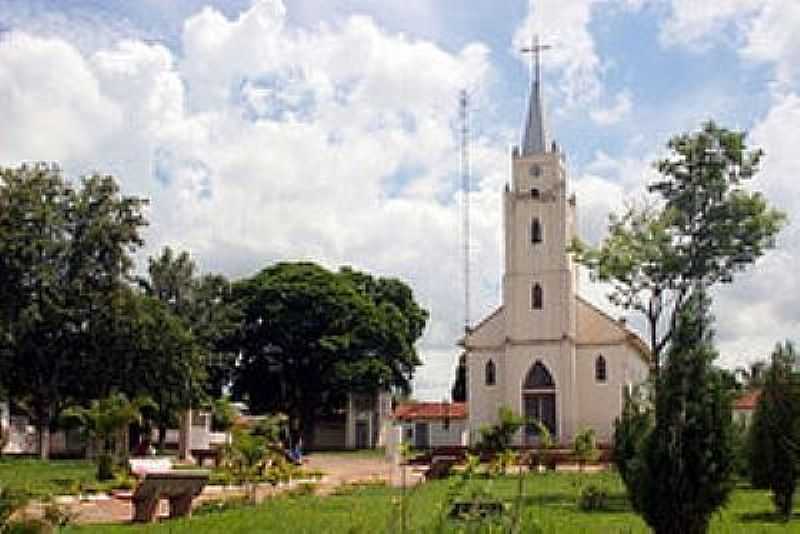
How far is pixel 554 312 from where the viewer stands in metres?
54.8

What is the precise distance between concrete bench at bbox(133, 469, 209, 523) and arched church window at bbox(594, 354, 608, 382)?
3814 centimetres

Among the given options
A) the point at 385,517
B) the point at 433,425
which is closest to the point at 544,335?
the point at 433,425

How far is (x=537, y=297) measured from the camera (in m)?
55.2

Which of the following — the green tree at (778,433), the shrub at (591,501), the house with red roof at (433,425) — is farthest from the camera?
the house with red roof at (433,425)

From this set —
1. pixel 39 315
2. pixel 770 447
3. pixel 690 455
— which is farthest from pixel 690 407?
pixel 39 315

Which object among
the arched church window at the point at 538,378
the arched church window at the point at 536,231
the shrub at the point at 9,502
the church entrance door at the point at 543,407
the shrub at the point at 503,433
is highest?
the arched church window at the point at 536,231

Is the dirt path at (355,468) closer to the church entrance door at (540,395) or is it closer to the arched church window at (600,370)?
the church entrance door at (540,395)

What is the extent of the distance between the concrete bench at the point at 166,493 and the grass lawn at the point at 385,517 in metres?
0.52

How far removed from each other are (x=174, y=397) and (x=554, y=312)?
19.9 m

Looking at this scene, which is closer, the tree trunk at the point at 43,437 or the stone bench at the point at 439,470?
the stone bench at the point at 439,470

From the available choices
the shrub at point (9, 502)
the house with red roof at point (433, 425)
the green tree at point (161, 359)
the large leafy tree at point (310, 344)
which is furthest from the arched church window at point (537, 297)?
the shrub at point (9, 502)

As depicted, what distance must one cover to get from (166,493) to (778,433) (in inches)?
389

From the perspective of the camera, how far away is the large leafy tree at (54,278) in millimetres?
40062

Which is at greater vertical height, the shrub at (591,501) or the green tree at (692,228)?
the green tree at (692,228)
